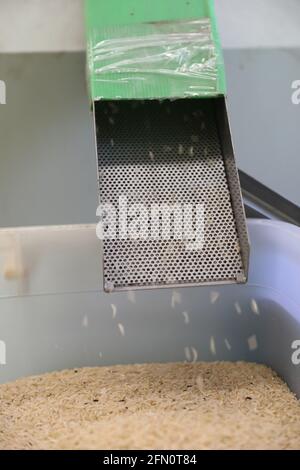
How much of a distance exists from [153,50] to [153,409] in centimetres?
73

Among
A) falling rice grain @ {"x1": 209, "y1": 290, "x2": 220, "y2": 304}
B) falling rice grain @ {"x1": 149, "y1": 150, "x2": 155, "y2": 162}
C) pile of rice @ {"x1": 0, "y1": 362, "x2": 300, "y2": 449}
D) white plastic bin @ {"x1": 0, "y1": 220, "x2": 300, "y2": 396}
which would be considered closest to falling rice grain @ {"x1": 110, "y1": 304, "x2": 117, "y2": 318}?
white plastic bin @ {"x1": 0, "y1": 220, "x2": 300, "y2": 396}

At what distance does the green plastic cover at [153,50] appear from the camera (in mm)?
1085

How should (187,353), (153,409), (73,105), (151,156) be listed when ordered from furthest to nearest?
(73,105), (187,353), (151,156), (153,409)

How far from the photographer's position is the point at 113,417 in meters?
1.03

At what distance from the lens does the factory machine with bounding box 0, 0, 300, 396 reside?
108 centimetres

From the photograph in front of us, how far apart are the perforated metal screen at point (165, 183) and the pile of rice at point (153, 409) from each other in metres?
0.25

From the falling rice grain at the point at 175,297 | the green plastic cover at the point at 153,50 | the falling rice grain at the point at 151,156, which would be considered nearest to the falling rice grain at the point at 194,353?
the falling rice grain at the point at 175,297

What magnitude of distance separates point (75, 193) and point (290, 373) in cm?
74

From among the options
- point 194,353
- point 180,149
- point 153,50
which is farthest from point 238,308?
point 153,50

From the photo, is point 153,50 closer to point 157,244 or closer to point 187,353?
point 157,244

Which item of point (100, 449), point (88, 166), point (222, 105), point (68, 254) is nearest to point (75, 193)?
point (88, 166)

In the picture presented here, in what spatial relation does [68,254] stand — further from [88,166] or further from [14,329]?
[88,166]

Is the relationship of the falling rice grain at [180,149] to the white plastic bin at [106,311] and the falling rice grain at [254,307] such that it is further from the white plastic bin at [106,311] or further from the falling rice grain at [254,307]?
the falling rice grain at [254,307]

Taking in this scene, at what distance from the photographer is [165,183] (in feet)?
3.77
